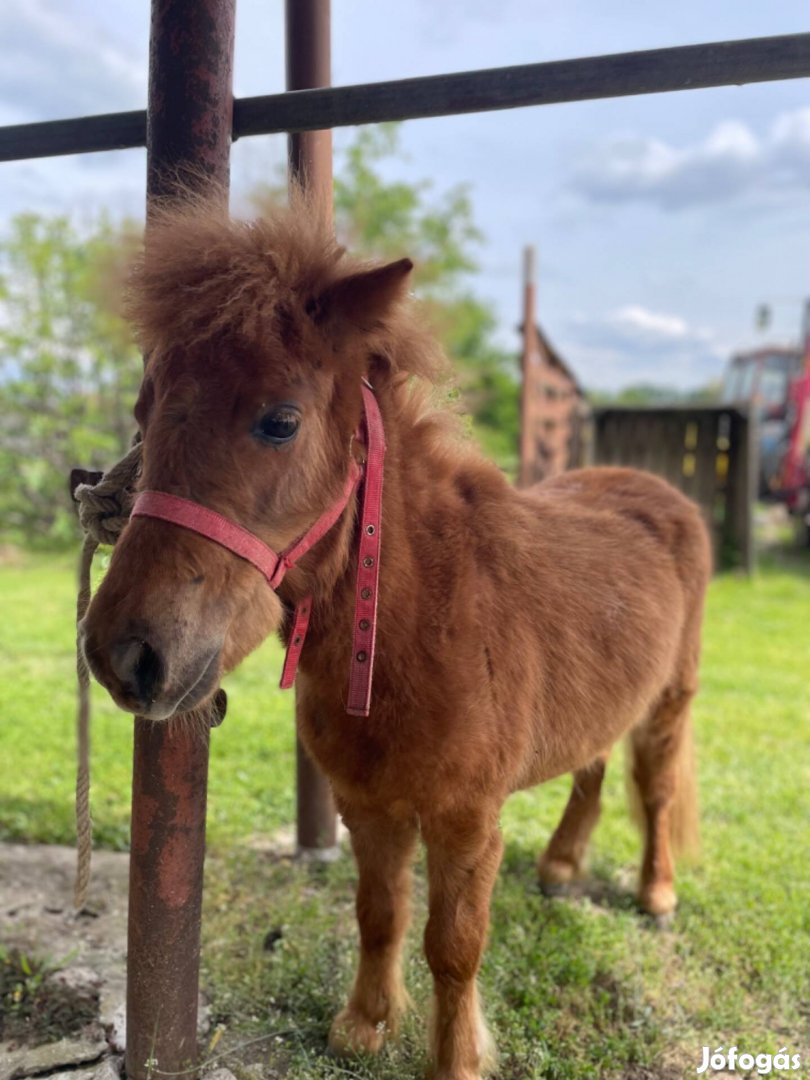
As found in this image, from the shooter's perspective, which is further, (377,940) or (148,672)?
(377,940)

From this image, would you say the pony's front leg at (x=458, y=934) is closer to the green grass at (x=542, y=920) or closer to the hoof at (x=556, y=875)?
the green grass at (x=542, y=920)

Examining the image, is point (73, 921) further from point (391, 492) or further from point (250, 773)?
point (391, 492)

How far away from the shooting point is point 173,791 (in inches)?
83.4

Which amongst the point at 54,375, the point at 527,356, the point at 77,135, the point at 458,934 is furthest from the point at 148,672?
the point at 54,375

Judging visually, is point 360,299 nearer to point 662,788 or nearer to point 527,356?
point 662,788

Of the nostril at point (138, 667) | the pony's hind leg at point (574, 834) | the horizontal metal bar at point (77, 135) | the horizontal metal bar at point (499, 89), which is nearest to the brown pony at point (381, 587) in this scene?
the nostril at point (138, 667)

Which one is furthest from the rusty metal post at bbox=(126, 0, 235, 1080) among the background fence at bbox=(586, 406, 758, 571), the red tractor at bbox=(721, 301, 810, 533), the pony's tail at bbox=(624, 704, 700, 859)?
the red tractor at bbox=(721, 301, 810, 533)

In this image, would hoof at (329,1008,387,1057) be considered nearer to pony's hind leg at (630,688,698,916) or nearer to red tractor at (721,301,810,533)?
pony's hind leg at (630,688,698,916)

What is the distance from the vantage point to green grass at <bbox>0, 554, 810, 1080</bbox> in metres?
2.54

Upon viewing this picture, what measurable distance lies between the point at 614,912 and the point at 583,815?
1.31 ft

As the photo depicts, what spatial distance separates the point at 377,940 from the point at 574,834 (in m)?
1.28

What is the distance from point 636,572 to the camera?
2930mm

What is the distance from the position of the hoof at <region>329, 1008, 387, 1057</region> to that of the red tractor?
11.3 metres

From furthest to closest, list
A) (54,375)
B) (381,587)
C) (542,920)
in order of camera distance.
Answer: (54,375) → (542,920) → (381,587)
